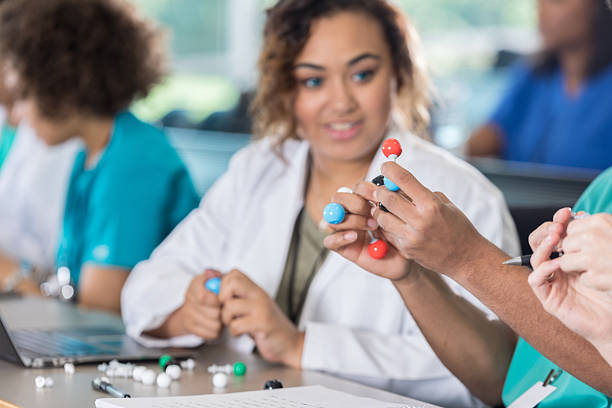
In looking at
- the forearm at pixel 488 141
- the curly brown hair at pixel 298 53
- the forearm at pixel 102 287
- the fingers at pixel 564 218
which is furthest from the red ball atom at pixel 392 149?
the forearm at pixel 488 141

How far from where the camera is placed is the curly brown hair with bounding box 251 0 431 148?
1757 mm

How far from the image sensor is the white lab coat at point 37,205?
8.57 ft

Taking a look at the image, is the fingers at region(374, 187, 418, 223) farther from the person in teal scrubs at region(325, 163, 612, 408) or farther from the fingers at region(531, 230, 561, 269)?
the fingers at region(531, 230, 561, 269)

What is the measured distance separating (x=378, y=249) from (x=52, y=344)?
71 centimetres

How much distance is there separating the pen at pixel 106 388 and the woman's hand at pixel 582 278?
60cm

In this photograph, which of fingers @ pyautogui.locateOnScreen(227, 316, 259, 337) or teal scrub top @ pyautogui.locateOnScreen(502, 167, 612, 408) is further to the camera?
fingers @ pyautogui.locateOnScreen(227, 316, 259, 337)

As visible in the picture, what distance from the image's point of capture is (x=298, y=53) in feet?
5.79

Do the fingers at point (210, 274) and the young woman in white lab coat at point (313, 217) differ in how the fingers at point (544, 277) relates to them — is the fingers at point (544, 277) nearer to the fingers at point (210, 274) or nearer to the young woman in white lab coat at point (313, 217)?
the young woman in white lab coat at point (313, 217)

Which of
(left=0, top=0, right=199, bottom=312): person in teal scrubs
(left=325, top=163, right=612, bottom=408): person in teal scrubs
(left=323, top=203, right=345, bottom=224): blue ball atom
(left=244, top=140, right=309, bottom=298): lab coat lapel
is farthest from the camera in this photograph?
(left=0, top=0, right=199, bottom=312): person in teal scrubs

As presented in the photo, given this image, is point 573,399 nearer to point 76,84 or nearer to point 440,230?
point 440,230

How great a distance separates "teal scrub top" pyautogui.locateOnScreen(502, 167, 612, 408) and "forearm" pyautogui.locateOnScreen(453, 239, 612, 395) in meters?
0.05

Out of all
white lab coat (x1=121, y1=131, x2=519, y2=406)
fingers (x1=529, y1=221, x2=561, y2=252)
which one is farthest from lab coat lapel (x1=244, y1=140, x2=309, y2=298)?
fingers (x1=529, y1=221, x2=561, y2=252)

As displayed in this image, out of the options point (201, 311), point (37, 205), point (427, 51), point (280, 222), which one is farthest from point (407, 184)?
point (427, 51)

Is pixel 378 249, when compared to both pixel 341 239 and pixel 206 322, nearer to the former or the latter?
pixel 341 239
